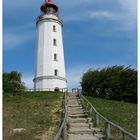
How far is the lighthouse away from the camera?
47844mm

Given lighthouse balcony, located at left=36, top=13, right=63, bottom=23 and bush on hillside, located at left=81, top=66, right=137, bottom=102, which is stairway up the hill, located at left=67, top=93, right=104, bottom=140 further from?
lighthouse balcony, located at left=36, top=13, right=63, bottom=23

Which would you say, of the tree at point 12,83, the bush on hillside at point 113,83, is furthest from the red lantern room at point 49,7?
the bush on hillside at point 113,83

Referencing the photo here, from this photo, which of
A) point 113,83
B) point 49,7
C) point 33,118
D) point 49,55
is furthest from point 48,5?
point 33,118

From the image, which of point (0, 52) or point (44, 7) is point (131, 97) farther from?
point (0, 52)

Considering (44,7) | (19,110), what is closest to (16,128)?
(19,110)

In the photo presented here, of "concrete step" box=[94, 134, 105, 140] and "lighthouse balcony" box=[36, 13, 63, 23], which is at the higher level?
"lighthouse balcony" box=[36, 13, 63, 23]

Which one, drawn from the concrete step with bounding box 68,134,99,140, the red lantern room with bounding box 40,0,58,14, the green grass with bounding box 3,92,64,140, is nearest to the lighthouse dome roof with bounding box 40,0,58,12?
the red lantern room with bounding box 40,0,58,14

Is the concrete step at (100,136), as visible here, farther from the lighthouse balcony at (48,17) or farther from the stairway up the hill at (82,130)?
the lighthouse balcony at (48,17)

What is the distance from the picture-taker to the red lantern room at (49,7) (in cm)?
5366

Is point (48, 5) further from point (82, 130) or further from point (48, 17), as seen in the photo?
point (82, 130)

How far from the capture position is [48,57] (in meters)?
48.8

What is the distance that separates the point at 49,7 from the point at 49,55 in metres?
8.89

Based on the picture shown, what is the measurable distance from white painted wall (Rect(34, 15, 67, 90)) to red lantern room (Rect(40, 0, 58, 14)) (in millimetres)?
1614

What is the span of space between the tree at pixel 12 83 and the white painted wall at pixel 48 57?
3083mm
